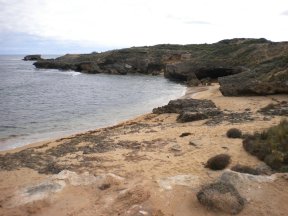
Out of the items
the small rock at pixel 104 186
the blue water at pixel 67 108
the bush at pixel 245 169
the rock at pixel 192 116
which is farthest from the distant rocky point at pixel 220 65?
the small rock at pixel 104 186

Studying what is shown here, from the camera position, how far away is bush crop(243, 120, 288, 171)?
12875 mm

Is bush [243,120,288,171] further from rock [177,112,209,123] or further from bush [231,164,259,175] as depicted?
rock [177,112,209,123]

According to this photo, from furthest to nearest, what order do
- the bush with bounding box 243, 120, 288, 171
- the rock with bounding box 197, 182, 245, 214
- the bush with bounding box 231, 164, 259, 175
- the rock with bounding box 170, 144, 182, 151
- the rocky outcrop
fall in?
the rocky outcrop < the rock with bounding box 170, 144, 182, 151 < the bush with bounding box 243, 120, 288, 171 < the bush with bounding box 231, 164, 259, 175 < the rock with bounding box 197, 182, 245, 214

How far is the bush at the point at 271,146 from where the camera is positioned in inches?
507

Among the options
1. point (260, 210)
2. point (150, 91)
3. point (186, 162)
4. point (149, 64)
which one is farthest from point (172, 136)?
point (149, 64)

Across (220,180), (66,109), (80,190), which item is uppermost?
(220,180)

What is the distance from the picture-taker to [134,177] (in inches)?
485

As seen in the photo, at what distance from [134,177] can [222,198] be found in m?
3.65

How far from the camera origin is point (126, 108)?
118 feet

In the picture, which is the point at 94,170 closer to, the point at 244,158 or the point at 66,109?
the point at 244,158

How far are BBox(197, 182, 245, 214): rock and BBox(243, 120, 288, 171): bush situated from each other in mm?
3396

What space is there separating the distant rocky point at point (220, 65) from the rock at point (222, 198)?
2034 cm

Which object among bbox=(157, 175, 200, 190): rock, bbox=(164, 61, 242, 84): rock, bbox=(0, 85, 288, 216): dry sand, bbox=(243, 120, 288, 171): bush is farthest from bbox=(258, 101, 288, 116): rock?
bbox=(164, 61, 242, 84): rock

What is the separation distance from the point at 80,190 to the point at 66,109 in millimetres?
24323
